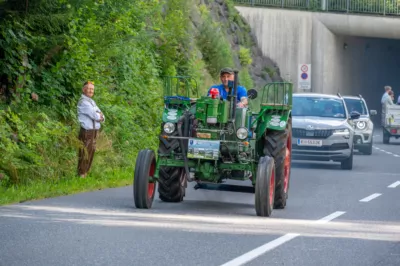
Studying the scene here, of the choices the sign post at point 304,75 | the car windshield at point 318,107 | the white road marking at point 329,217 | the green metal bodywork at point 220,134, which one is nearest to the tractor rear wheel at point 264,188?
the green metal bodywork at point 220,134

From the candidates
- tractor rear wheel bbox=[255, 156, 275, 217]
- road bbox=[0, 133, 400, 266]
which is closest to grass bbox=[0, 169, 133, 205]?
road bbox=[0, 133, 400, 266]

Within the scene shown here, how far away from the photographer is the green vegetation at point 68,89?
17.9m

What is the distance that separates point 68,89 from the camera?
21.9 metres

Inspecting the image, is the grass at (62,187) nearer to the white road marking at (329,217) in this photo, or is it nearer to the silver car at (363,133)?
the white road marking at (329,217)

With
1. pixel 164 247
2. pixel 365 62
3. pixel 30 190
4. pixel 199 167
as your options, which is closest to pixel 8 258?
pixel 164 247

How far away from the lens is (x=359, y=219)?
45.7ft

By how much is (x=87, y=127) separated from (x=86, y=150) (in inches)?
20.5

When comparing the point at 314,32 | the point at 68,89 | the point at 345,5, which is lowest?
the point at 68,89

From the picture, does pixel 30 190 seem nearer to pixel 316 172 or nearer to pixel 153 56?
pixel 316 172

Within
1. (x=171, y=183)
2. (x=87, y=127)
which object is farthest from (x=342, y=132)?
(x=171, y=183)

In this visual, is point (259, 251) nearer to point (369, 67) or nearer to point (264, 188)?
point (264, 188)

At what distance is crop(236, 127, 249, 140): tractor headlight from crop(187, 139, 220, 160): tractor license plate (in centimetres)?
33

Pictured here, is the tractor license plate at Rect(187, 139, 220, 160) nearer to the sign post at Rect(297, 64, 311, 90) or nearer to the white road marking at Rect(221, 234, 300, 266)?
the white road marking at Rect(221, 234, 300, 266)

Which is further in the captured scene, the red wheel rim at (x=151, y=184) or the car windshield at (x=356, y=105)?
the car windshield at (x=356, y=105)
